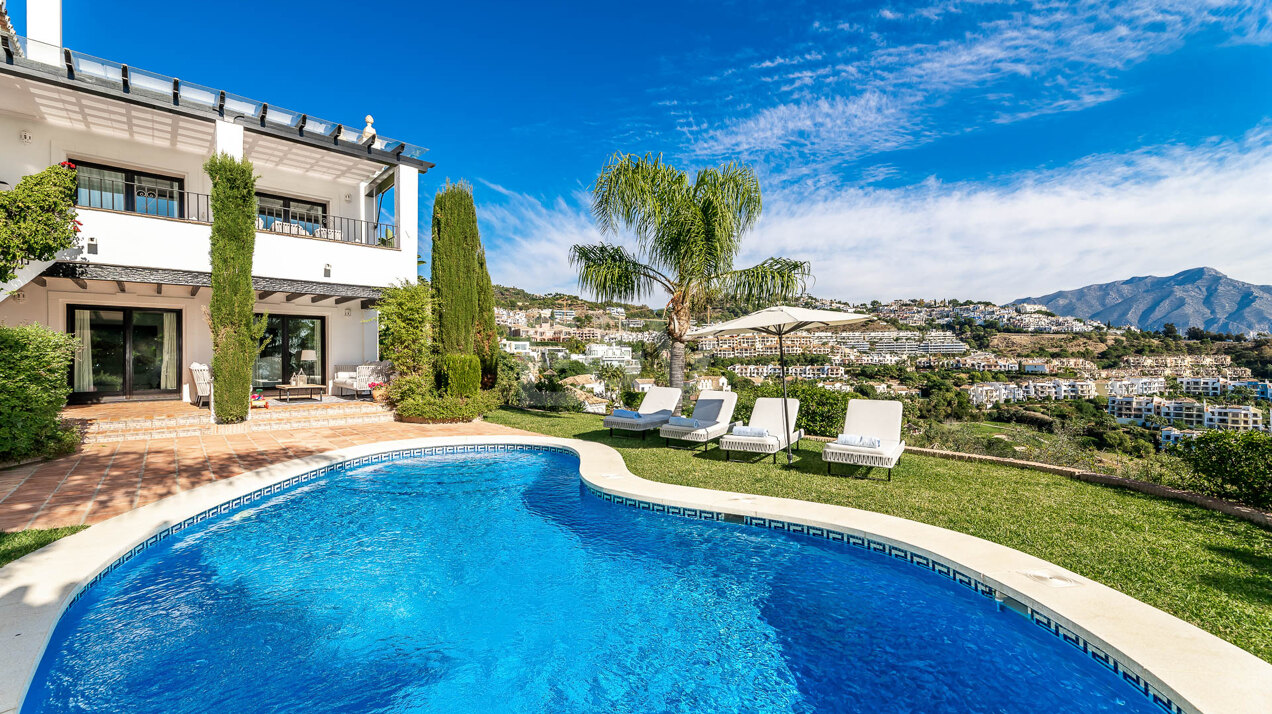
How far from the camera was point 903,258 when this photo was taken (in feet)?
74.4

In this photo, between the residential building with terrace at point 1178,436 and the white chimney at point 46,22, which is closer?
the residential building with terrace at point 1178,436

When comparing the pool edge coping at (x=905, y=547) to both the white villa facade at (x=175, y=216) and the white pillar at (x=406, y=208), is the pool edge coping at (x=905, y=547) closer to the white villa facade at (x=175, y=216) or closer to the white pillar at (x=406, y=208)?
the white villa facade at (x=175, y=216)

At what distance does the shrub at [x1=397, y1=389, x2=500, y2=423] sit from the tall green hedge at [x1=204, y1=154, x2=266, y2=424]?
10.6ft

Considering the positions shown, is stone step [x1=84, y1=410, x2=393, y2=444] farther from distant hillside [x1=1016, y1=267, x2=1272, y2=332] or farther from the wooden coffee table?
distant hillside [x1=1016, y1=267, x2=1272, y2=332]

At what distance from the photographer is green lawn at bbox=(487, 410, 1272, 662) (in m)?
3.74

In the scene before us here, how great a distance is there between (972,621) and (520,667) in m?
3.40

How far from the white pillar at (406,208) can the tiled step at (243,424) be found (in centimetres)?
404

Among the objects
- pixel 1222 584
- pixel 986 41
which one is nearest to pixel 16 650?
pixel 1222 584

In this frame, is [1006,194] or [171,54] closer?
[171,54]

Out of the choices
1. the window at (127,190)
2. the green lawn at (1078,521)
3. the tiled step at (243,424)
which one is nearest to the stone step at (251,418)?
the tiled step at (243,424)

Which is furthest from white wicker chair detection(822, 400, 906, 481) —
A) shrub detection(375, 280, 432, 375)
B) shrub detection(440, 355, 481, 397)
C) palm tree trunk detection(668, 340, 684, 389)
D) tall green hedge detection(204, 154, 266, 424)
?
tall green hedge detection(204, 154, 266, 424)

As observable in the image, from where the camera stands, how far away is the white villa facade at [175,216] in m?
10.4

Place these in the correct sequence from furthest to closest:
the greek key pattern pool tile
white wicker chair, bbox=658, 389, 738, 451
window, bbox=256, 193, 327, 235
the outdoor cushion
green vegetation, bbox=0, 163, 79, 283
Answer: window, bbox=256, 193, 327, 235 < white wicker chair, bbox=658, 389, 738, 451 < green vegetation, bbox=0, 163, 79, 283 < the outdoor cushion < the greek key pattern pool tile

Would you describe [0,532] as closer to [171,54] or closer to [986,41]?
[171,54]
